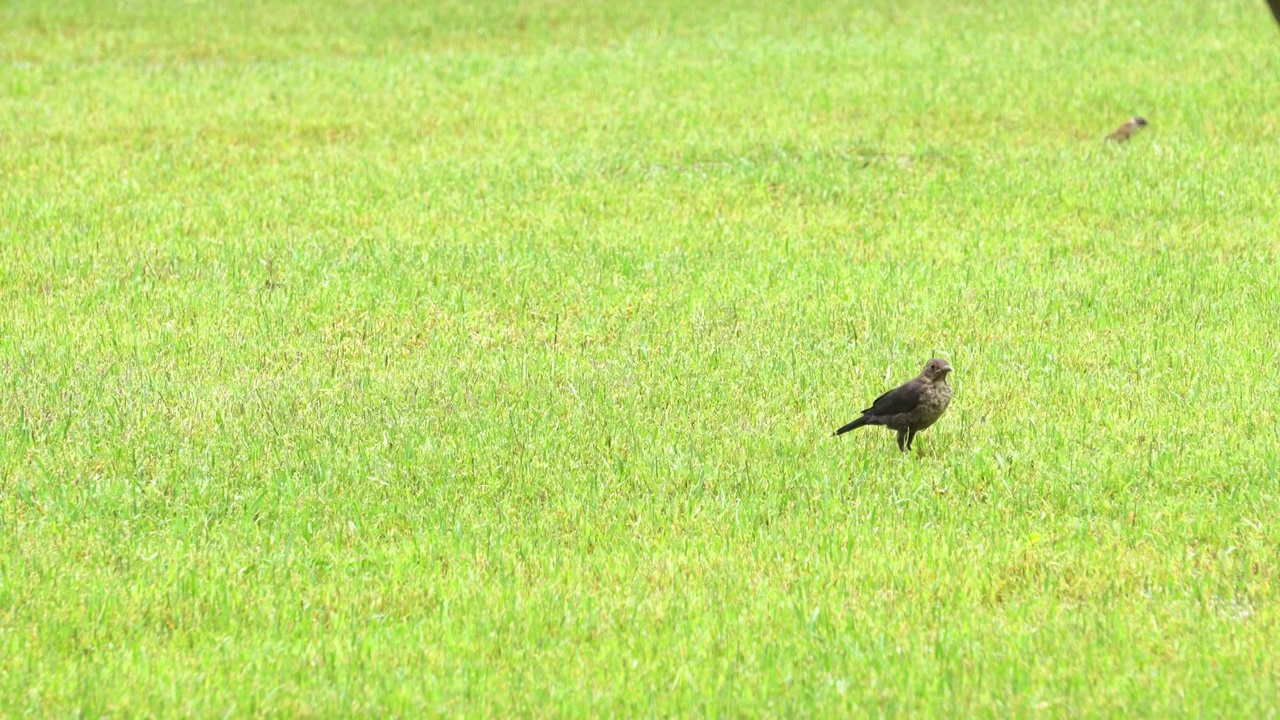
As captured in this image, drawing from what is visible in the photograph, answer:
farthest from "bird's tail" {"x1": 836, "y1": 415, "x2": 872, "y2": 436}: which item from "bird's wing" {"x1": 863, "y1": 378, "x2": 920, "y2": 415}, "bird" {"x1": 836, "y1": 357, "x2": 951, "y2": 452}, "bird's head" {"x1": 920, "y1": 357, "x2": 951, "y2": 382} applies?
"bird's head" {"x1": 920, "y1": 357, "x2": 951, "y2": 382}

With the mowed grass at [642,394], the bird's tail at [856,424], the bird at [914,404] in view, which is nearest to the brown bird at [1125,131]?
the mowed grass at [642,394]

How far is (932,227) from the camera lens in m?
15.6

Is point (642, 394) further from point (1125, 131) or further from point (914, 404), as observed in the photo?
point (1125, 131)

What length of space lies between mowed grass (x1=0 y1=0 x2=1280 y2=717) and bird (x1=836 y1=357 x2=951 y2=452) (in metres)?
0.27

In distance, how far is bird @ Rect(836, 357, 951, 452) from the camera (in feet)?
29.1

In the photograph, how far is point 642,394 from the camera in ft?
34.4

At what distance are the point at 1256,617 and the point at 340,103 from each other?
690 inches

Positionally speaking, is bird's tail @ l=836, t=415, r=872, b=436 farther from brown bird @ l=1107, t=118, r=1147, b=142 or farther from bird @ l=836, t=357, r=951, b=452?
brown bird @ l=1107, t=118, r=1147, b=142

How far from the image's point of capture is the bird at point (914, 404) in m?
8.86

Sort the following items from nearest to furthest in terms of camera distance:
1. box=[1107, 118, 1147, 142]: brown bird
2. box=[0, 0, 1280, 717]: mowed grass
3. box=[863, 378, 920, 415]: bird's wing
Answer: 1. box=[0, 0, 1280, 717]: mowed grass
2. box=[863, 378, 920, 415]: bird's wing
3. box=[1107, 118, 1147, 142]: brown bird

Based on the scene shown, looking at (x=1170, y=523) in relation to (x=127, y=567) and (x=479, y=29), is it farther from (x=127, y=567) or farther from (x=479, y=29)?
(x=479, y=29)

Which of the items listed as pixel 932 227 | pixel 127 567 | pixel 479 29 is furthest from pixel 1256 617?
pixel 479 29

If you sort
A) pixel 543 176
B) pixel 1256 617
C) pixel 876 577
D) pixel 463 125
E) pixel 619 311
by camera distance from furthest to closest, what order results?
1. pixel 463 125
2. pixel 543 176
3. pixel 619 311
4. pixel 876 577
5. pixel 1256 617

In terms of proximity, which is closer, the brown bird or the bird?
the bird
